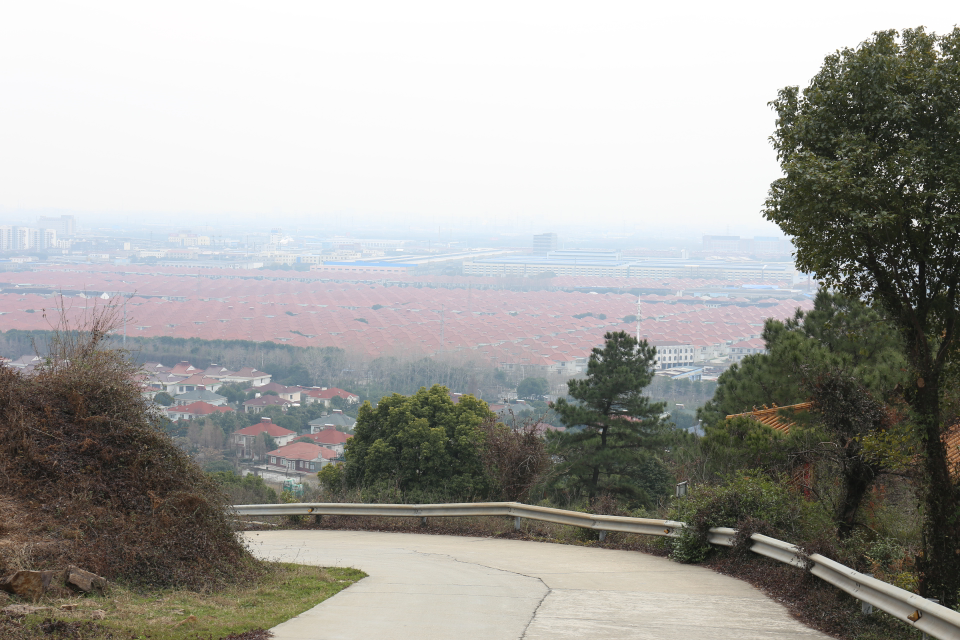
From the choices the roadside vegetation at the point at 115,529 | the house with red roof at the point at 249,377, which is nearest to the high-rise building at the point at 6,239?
the house with red roof at the point at 249,377

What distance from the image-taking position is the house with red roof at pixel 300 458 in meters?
53.3

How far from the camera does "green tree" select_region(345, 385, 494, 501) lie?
30391 mm

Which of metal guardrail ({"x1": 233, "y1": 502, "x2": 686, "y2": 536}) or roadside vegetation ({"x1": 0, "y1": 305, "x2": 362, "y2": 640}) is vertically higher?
roadside vegetation ({"x1": 0, "y1": 305, "x2": 362, "y2": 640})

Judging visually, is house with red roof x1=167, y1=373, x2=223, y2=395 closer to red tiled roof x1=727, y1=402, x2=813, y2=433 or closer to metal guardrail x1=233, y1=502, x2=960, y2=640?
red tiled roof x1=727, y1=402, x2=813, y2=433

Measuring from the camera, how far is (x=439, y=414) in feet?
107

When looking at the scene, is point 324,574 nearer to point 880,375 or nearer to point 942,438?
point 942,438

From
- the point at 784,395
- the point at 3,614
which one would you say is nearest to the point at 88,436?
the point at 3,614

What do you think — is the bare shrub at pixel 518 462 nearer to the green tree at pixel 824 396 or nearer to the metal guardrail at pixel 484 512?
the metal guardrail at pixel 484 512

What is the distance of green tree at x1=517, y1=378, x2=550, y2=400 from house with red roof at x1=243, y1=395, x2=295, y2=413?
2426 cm

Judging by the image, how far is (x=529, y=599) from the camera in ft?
27.0

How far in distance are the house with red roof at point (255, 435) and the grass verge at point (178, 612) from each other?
2082 inches

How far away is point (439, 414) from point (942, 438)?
25.5 metres

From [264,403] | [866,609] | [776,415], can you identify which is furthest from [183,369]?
[866,609]

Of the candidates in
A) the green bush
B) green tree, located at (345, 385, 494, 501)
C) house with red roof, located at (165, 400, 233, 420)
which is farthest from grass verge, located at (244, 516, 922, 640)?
house with red roof, located at (165, 400, 233, 420)
